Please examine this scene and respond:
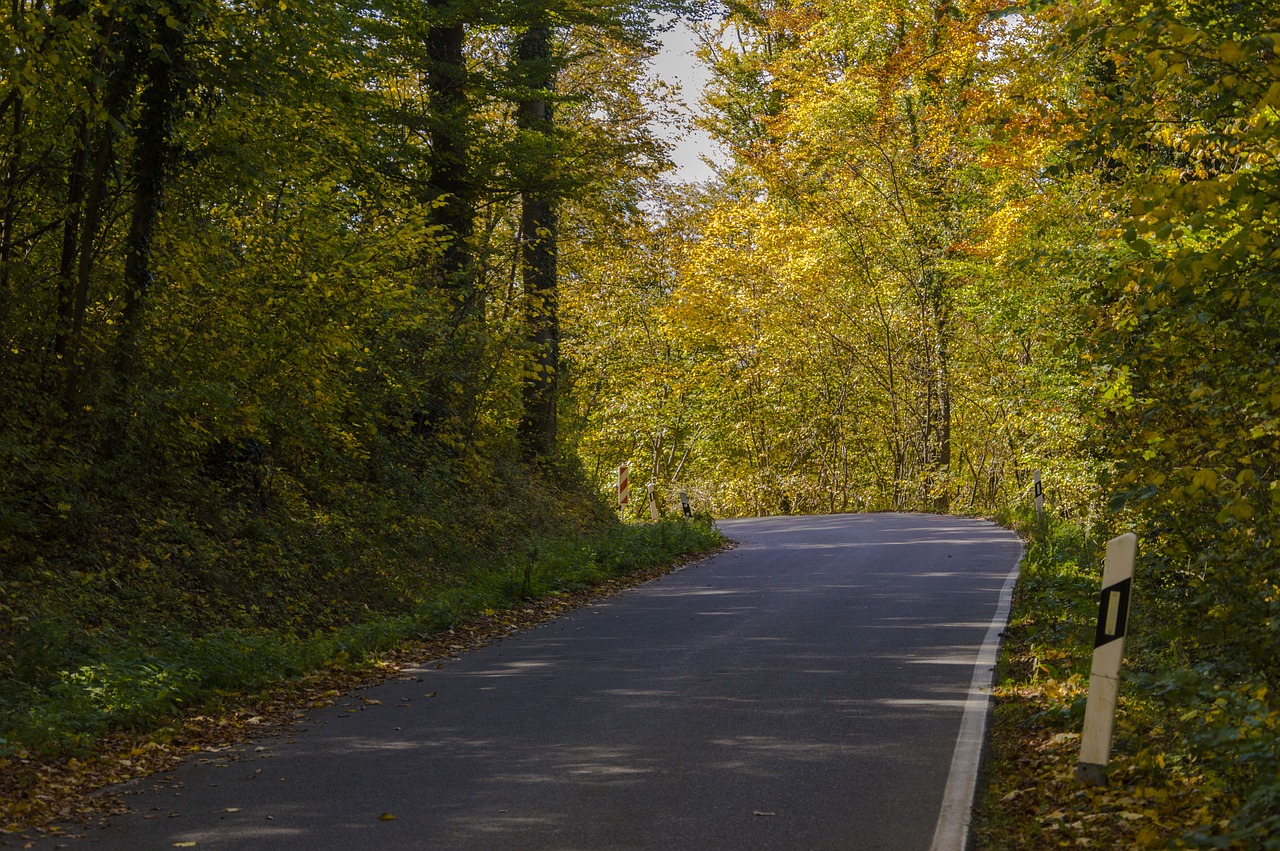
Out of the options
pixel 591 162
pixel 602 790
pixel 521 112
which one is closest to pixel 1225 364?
pixel 602 790

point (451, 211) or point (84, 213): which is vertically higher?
Answer: point (451, 211)

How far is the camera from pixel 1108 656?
6.43m

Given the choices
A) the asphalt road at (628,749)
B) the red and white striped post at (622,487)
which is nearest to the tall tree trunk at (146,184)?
the asphalt road at (628,749)

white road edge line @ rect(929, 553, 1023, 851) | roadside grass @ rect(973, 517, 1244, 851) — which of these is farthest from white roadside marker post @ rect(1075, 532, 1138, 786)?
white road edge line @ rect(929, 553, 1023, 851)

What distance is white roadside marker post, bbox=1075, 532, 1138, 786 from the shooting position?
638cm

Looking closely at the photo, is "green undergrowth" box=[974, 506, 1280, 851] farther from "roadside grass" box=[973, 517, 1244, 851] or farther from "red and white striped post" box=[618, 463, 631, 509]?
"red and white striped post" box=[618, 463, 631, 509]

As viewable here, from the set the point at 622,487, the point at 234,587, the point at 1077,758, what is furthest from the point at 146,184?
the point at 622,487

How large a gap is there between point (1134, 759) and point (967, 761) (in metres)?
1.07

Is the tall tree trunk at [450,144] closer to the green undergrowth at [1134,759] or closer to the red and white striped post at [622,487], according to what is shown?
the red and white striped post at [622,487]

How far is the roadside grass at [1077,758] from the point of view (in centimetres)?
579

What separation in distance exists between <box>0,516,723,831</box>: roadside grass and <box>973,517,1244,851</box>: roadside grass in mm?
4945

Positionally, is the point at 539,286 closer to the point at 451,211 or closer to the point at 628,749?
the point at 451,211

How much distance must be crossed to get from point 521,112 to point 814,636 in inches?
544

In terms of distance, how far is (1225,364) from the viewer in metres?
9.28
